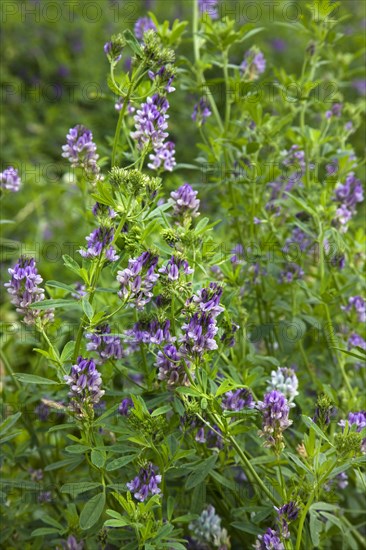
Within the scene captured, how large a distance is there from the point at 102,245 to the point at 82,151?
327mm

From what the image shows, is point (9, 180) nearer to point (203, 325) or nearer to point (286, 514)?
point (203, 325)

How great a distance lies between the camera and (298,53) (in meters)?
5.37

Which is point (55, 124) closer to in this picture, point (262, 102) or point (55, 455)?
point (262, 102)

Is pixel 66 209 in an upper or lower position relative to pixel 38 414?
upper

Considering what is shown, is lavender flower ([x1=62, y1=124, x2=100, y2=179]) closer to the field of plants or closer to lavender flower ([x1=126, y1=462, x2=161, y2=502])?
the field of plants

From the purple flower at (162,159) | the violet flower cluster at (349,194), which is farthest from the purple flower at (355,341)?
the purple flower at (162,159)

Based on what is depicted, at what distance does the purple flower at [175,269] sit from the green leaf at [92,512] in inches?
18.8

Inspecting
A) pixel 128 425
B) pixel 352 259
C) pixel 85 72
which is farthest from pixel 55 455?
pixel 85 72

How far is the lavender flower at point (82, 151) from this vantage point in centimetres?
164

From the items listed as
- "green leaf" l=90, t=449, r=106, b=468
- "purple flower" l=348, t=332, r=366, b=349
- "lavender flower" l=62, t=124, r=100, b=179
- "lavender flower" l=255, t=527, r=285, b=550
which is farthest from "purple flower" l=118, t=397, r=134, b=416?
"purple flower" l=348, t=332, r=366, b=349

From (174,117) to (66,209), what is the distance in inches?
46.2

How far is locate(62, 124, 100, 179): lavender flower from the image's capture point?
1.64 meters

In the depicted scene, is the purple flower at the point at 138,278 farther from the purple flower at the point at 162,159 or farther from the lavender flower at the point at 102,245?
the purple flower at the point at 162,159

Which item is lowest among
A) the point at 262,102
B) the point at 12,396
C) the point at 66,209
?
the point at 12,396
